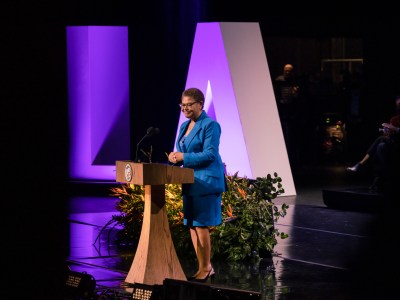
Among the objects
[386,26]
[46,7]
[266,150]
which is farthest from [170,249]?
[386,26]

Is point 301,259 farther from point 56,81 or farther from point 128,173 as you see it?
point 56,81

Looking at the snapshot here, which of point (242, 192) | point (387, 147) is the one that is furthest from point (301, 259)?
point (387, 147)

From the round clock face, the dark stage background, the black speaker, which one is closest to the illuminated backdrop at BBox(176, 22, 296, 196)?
the dark stage background

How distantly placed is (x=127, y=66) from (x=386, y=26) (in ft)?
21.7

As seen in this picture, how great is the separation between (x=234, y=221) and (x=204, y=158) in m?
1.75

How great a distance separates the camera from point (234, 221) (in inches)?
339

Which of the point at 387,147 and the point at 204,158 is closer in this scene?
the point at 204,158

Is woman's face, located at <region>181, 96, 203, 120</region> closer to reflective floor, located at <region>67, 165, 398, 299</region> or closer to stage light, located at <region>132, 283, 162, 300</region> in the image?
reflective floor, located at <region>67, 165, 398, 299</region>

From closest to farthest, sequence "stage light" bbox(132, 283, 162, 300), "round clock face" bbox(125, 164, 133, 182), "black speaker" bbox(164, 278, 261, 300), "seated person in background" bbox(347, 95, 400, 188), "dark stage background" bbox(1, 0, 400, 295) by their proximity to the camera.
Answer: "black speaker" bbox(164, 278, 261, 300) < "stage light" bbox(132, 283, 162, 300) < "round clock face" bbox(125, 164, 133, 182) < "seated person in background" bbox(347, 95, 400, 188) < "dark stage background" bbox(1, 0, 400, 295)

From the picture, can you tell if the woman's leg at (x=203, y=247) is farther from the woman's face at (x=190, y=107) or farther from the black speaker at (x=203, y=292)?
the black speaker at (x=203, y=292)

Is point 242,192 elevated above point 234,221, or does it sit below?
above

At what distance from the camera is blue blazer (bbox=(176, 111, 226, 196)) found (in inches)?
→ 276

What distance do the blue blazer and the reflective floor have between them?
839 mm

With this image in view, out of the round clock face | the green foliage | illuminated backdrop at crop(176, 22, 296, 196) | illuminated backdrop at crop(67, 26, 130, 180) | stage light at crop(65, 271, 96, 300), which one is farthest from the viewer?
illuminated backdrop at crop(67, 26, 130, 180)
